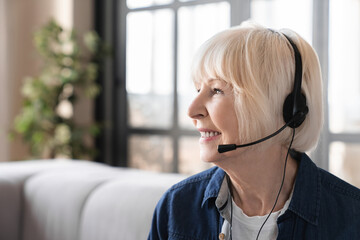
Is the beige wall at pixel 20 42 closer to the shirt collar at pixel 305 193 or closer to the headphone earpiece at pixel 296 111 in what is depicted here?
the shirt collar at pixel 305 193

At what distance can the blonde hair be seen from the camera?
884mm

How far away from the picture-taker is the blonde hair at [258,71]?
884 millimetres

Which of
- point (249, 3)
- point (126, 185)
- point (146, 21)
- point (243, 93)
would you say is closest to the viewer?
point (243, 93)

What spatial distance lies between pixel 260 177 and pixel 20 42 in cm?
306

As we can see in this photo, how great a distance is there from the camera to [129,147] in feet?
11.3

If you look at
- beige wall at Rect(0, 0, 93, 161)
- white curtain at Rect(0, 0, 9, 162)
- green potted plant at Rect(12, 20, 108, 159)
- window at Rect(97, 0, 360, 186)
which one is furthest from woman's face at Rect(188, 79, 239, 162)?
white curtain at Rect(0, 0, 9, 162)

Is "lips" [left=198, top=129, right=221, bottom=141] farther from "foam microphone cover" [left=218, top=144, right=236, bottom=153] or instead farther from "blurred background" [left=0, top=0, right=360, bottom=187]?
"blurred background" [left=0, top=0, right=360, bottom=187]

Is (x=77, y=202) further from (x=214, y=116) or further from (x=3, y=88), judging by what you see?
(x=3, y=88)

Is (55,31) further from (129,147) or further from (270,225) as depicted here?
(270,225)

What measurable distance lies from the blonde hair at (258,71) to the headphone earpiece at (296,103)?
0.01 m

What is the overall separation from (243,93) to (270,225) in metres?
0.31

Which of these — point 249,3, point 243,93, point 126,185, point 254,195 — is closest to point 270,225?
point 254,195

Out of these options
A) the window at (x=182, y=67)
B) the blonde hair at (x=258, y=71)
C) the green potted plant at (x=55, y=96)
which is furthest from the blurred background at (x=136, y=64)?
the blonde hair at (x=258, y=71)

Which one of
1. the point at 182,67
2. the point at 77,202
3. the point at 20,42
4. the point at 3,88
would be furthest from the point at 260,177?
the point at 20,42
